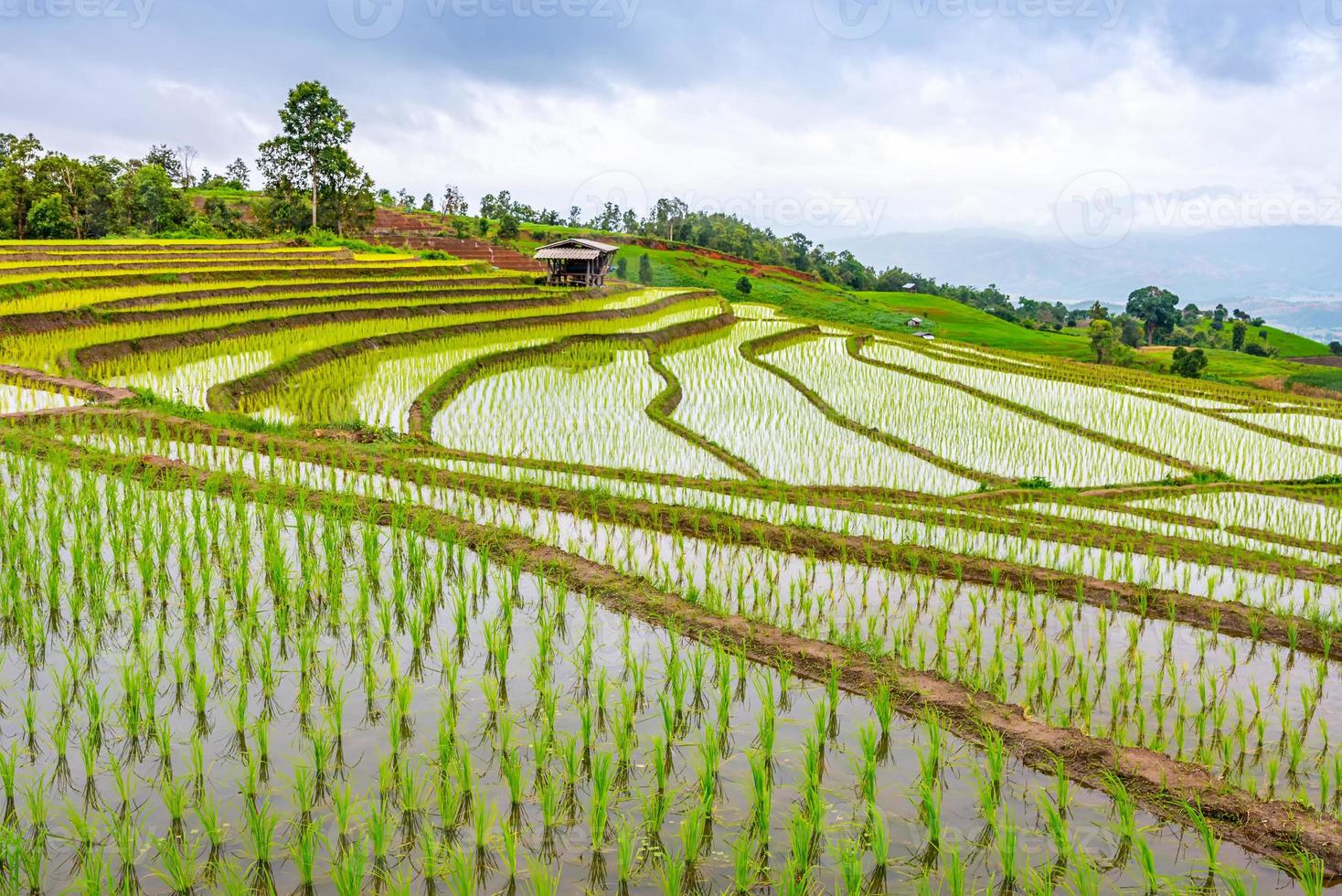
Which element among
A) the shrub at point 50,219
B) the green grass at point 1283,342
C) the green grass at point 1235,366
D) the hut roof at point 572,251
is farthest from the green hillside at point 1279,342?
→ the shrub at point 50,219

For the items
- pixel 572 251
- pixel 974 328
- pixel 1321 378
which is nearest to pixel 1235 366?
pixel 1321 378

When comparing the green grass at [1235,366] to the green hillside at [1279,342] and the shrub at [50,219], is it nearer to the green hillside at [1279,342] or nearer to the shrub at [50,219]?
the green hillside at [1279,342]

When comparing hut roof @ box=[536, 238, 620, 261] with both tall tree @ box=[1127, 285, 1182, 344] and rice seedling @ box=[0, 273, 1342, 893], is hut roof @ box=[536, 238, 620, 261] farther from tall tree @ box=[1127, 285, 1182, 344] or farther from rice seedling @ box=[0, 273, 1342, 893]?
tall tree @ box=[1127, 285, 1182, 344]

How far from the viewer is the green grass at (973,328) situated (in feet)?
120

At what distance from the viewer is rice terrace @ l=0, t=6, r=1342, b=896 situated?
2766 mm

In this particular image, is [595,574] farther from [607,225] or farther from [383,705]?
[607,225]

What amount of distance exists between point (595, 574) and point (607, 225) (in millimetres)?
65165

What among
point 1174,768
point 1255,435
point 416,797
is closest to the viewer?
point 416,797

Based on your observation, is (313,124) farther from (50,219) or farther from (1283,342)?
(1283,342)

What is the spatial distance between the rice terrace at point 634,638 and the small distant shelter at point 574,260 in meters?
16.4

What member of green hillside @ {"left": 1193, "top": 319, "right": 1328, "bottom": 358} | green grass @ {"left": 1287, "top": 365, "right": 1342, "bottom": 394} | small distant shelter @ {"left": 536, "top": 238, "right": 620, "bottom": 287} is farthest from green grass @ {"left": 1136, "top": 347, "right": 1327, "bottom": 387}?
small distant shelter @ {"left": 536, "top": 238, "right": 620, "bottom": 287}

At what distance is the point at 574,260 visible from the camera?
1134 inches

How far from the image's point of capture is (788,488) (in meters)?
7.84

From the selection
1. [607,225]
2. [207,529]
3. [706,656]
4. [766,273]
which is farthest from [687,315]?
[607,225]
